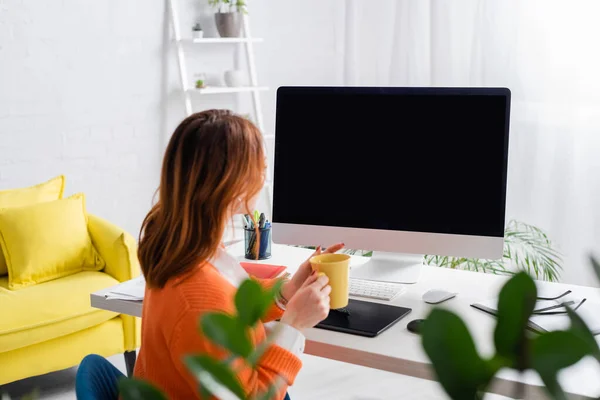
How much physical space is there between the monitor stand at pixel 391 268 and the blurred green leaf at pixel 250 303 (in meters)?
1.74

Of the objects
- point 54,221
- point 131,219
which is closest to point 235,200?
point 54,221

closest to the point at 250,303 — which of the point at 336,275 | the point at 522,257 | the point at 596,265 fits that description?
the point at 596,265

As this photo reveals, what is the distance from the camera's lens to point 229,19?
4.34 m

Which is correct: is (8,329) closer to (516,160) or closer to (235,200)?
(235,200)

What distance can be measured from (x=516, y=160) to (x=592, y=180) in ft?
1.25

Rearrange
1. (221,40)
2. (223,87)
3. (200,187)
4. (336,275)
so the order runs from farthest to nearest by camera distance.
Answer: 1. (223,87)
2. (221,40)
3. (336,275)
4. (200,187)

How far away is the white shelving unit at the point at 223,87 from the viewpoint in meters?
4.26

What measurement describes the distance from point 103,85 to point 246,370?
9.82ft

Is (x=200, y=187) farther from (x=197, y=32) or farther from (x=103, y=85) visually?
(x=197, y=32)

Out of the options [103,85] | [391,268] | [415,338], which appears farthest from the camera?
[103,85]

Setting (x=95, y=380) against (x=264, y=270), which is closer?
(x=95, y=380)

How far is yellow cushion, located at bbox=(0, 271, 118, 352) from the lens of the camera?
9.25 feet

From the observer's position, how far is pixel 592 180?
150 inches

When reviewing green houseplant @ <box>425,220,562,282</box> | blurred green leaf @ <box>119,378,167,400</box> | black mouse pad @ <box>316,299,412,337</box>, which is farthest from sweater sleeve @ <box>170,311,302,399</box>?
green houseplant @ <box>425,220,562,282</box>
